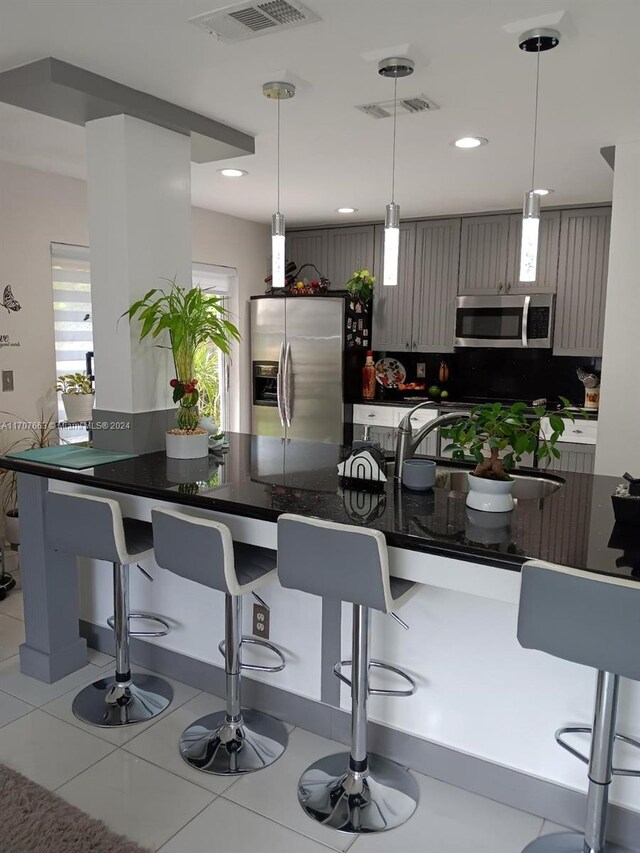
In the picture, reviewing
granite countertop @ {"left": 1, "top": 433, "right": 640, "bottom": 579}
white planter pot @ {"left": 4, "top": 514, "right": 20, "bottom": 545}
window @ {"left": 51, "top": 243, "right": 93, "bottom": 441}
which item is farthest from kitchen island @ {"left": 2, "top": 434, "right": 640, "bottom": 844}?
window @ {"left": 51, "top": 243, "right": 93, "bottom": 441}

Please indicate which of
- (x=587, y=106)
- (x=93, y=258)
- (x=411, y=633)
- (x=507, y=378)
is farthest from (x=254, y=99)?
Answer: (x=507, y=378)

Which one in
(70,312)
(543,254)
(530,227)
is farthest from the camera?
(543,254)

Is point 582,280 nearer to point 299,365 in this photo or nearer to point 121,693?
point 299,365

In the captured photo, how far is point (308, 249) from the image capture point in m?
6.13

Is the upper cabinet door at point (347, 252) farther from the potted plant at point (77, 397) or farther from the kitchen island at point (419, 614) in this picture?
the kitchen island at point (419, 614)

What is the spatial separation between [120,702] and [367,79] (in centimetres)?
265

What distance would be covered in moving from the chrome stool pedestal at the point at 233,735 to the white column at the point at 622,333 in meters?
2.09

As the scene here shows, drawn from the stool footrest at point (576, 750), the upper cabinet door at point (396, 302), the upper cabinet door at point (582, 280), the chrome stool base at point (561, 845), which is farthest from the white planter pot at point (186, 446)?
the upper cabinet door at point (582, 280)

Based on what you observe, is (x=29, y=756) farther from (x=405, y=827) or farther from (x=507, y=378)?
(x=507, y=378)

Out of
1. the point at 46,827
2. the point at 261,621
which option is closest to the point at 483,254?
the point at 261,621

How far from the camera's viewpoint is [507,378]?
18.7 ft

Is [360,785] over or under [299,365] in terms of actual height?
under

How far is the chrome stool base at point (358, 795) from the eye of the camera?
6.99 feet

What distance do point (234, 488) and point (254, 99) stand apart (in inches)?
65.0
